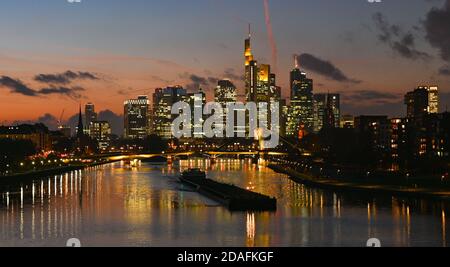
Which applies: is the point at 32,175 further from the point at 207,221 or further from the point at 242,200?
the point at 207,221

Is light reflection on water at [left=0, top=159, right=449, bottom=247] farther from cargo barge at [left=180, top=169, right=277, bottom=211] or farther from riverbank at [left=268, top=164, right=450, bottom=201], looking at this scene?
riverbank at [left=268, top=164, right=450, bottom=201]

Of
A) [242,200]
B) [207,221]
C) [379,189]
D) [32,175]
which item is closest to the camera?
[207,221]

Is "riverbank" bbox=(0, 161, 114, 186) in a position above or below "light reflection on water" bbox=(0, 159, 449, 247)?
below

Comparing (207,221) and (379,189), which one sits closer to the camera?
(207,221)

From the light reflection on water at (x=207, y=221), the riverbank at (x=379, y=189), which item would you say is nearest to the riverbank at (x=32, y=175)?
the light reflection on water at (x=207, y=221)

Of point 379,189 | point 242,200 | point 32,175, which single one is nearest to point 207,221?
point 242,200

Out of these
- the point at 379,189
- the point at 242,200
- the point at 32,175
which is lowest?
the point at 32,175

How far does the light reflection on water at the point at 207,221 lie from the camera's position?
30.8 m

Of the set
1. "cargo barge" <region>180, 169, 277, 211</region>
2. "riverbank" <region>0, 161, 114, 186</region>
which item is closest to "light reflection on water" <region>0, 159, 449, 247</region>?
"cargo barge" <region>180, 169, 277, 211</region>

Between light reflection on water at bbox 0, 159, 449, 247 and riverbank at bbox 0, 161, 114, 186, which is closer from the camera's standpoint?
light reflection on water at bbox 0, 159, 449, 247

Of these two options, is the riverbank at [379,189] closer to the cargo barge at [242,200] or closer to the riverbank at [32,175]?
the cargo barge at [242,200]

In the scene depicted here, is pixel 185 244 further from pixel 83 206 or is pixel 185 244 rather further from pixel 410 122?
pixel 410 122

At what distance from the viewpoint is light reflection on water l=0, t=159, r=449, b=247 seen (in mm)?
30766

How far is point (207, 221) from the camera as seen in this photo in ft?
123
